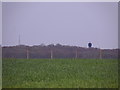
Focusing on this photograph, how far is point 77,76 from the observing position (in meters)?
11.3

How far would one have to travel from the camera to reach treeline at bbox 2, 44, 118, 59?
97.5 feet

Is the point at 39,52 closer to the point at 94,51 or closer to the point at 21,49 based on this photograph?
the point at 21,49

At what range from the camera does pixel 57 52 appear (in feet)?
105

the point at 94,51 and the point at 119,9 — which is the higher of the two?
the point at 119,9

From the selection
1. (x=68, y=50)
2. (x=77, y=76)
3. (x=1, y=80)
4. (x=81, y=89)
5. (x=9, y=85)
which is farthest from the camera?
(x=68, y=50)

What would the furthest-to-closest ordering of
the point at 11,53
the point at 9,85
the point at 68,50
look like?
the point at 68,50 < the point at 11,53 < the point at 9,85

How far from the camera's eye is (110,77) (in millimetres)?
11031

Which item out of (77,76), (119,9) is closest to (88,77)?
(77,76)

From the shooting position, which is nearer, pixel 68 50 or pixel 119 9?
pixel 119 9

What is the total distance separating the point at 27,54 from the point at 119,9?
16.9 meters

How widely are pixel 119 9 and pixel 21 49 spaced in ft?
57.5

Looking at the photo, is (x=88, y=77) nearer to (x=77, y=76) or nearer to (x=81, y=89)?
(x=77, y=76)

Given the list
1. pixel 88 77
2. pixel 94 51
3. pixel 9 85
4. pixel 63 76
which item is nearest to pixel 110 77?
pixel 88 77

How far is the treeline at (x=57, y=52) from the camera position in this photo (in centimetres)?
2971
